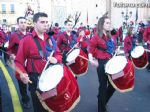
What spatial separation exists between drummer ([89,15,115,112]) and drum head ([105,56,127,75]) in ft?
0.68

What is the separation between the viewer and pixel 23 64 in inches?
171

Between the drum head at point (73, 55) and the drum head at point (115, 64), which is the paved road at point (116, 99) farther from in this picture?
the drum head at point (115, 64)

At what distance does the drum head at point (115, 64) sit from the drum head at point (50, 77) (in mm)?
1324

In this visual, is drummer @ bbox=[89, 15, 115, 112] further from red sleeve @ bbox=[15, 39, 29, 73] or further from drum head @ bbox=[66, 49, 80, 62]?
red sleeve @ bbox=[15, 39, 29, 73]

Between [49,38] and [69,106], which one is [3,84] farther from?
[69,106]

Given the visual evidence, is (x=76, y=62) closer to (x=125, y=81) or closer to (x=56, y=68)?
(x=125, y=81)

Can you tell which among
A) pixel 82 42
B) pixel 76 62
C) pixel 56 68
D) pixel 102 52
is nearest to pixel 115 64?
pixel 102 52

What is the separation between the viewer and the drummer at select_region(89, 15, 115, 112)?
564 centimetres

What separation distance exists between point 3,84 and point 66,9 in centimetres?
3311

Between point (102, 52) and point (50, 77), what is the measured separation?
1.82 metres

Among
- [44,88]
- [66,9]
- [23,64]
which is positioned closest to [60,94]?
[44,88]

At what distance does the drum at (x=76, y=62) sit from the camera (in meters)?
7.12

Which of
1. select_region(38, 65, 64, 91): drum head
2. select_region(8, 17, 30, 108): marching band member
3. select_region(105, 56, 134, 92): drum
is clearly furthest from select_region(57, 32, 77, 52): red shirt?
select_region(38, 65, 64, 91): drum head

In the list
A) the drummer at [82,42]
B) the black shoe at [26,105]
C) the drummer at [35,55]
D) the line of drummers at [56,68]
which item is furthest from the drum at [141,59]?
the drummer at [35,55]
